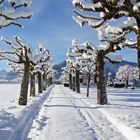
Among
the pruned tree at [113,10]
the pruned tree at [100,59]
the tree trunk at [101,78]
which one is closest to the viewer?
the pruned tree at [113,10]

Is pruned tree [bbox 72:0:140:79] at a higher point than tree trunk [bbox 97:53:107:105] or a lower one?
higher

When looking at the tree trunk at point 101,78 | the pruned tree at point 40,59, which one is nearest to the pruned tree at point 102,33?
the tree trunk at point 101,78

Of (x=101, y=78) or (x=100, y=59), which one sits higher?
(x=100, y=59)

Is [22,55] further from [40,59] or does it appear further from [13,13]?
[13,13]

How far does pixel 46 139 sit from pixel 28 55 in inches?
667

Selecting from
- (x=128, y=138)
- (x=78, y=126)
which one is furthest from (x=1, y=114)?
(x=128, y=138)

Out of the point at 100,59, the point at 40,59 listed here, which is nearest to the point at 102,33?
the point at 100,59

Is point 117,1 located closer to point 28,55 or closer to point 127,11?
point 127,11

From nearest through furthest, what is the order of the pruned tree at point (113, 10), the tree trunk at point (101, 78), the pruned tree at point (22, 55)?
the pruned tree at point (113, 10) < the pruned tree at point (22, 55) < the tree trunk at point (101, 78)

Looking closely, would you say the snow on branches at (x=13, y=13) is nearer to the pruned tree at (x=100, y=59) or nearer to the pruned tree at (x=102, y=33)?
the pruned tree at (x=102, y=33)

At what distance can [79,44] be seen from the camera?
31.3m

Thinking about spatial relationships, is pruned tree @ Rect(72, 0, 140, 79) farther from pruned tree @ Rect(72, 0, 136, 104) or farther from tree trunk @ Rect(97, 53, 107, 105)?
tree trunk @ Rect(97, 53, 107, 105)

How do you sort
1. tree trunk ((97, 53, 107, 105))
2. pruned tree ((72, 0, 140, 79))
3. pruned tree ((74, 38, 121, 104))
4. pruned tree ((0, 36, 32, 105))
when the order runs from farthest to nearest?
tree trunk ((97, 53, 107, 105)) < pruned tree ((74, 38, 121, 104)) < pruned tree ((0, 36, 32, 105)) < pruned tree ((72, 0, 140, 79))

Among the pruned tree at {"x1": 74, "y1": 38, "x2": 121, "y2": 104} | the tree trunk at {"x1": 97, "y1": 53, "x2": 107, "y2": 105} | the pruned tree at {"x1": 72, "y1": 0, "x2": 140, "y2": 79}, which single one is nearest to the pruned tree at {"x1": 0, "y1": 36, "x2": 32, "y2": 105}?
the pruned tree at {"x1": 74, "y1": 38, "x2": 121, "y2": 104}
